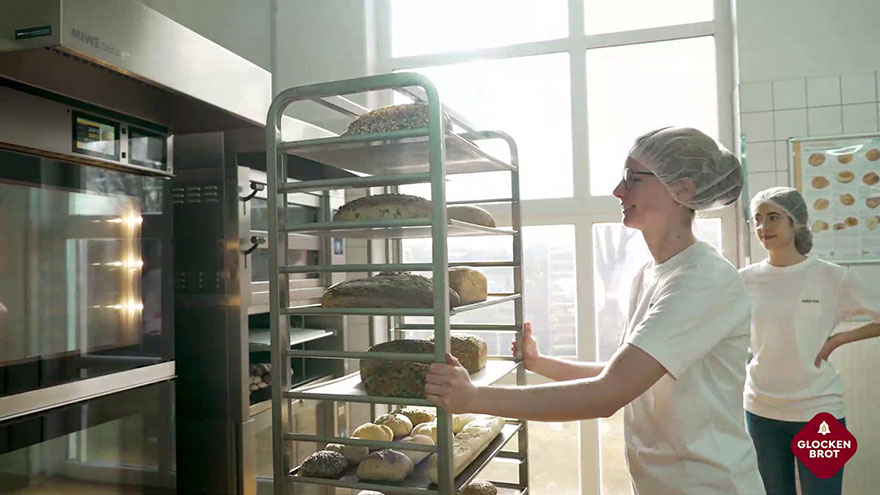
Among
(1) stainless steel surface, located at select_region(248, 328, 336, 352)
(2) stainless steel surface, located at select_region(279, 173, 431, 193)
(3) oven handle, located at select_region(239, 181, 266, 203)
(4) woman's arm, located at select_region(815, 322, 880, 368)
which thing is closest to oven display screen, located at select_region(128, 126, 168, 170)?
(3) oven handle, located at select_region(239, 181, 266, 203)

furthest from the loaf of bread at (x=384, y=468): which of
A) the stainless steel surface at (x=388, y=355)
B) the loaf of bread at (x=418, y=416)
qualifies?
the loaf of bread at (x=418, y=416)

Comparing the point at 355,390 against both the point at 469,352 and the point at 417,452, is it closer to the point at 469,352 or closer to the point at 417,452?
the point at 417,452

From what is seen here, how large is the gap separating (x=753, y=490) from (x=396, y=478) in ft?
2.36

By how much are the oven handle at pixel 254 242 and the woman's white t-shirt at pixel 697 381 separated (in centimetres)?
130

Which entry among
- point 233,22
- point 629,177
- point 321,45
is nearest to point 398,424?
point 629,177

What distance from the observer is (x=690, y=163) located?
1.32 m

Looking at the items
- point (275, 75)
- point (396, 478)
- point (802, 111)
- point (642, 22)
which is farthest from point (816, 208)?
point (275, 75)

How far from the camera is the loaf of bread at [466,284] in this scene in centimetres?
153

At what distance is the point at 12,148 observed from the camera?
4.12 feet

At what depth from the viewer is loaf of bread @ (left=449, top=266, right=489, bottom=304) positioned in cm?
153

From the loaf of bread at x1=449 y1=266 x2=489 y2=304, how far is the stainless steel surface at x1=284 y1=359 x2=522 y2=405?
0.18 metres

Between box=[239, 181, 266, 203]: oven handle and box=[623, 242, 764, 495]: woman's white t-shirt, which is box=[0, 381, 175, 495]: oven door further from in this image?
box=[623, 242, 764, 495]: woman's white t-shirt

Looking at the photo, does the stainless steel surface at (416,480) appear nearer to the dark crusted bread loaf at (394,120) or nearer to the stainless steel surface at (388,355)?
the stainless steel surface at (388,355)

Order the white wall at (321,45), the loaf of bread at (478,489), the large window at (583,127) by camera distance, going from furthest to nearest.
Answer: the white wall at (321,45), the large window at (583,127), the loaf of bread at (478,489)
